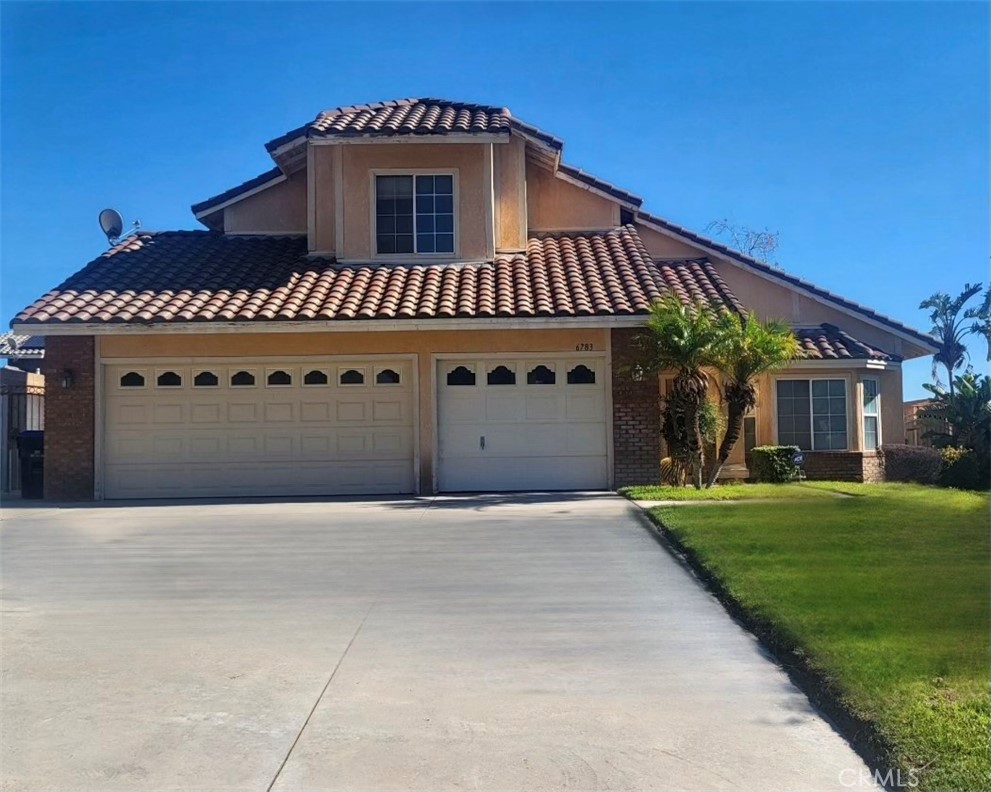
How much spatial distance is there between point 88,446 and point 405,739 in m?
12.7

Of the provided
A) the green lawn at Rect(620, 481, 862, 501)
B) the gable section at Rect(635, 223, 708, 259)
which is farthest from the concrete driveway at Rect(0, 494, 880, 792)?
the gable section at Rect(635, 223, 708, 259)

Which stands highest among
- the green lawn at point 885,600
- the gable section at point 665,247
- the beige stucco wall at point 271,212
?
the beige stucco wall at point 271,212

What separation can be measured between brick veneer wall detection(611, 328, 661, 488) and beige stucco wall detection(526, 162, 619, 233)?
169 inches

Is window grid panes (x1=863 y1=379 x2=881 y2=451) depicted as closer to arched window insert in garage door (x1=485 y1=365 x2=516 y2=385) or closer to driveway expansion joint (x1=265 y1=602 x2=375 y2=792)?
arched window insert in garage door (x1=485 y1=365 x2=516 y2=385)

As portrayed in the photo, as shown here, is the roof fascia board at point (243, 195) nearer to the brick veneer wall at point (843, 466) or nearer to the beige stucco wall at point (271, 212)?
the beige stucco wall at point (271, 212)

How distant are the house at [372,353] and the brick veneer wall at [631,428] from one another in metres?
0.03

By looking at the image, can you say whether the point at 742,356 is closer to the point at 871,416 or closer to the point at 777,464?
the point at 777,464

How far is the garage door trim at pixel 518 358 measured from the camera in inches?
637

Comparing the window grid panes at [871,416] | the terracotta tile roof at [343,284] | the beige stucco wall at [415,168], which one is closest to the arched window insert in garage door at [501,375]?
the terracotta tile roof at [343,284]

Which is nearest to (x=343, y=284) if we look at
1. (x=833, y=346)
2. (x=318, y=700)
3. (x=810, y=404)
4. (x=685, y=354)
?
(x=685, y=354)

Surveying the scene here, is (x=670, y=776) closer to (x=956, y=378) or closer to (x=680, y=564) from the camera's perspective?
(x=680, y=564)

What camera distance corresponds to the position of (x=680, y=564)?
940 centimetres

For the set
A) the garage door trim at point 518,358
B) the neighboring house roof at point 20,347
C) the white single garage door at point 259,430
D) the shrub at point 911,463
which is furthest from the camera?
the neighboring house roof at point 20,347

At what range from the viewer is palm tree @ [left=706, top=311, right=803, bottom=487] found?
15.2 meters
